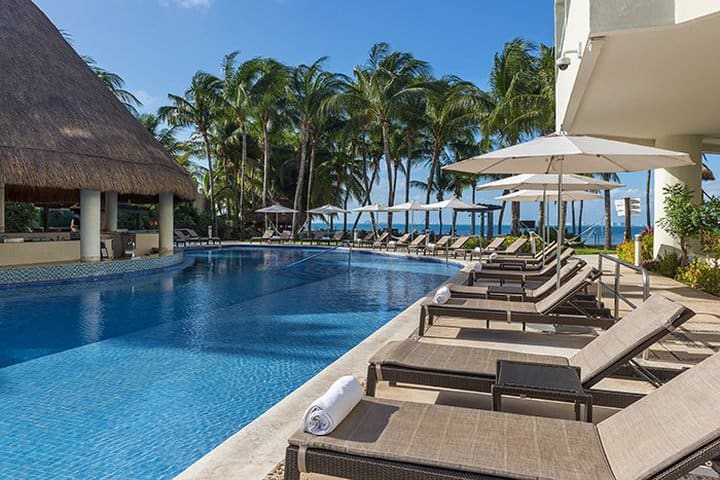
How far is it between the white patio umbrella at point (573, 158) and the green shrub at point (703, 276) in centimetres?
328

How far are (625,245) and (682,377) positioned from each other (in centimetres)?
1438

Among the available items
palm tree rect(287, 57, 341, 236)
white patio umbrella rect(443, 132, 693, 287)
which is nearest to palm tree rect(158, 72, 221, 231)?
palm tree rect(287, 57, 341, 236)

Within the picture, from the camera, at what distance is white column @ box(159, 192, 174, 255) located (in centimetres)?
1734

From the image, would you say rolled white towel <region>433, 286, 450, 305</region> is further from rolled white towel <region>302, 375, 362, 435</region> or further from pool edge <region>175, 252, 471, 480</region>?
rolled white towel <region>302, 375, 362, 435</region>

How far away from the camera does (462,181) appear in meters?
35.8

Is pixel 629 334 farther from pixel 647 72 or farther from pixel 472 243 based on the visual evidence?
pixel 472 243

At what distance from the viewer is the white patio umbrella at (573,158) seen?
552cm

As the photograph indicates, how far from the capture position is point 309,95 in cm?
2761

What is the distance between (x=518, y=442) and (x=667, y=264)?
1092 cm

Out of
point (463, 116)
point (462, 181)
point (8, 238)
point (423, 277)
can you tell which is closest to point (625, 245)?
point (423, 277)

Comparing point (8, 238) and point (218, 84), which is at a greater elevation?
point (218, 84)

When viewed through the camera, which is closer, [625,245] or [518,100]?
[625,245]

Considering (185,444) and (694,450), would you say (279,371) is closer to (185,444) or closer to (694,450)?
(185,444)

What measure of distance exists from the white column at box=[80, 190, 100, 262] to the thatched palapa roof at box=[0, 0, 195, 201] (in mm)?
582
